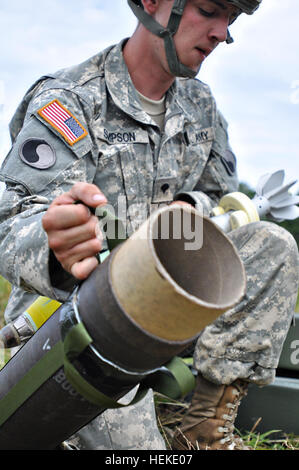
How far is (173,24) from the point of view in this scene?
7.35ft

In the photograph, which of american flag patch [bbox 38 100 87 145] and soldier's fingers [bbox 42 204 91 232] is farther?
american flag patch [bbox 38 100 87 145]

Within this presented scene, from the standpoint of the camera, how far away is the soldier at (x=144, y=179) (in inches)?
61.5

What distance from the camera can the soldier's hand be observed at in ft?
3.98

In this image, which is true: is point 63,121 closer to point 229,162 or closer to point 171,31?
point 171,31

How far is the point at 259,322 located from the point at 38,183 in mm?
849

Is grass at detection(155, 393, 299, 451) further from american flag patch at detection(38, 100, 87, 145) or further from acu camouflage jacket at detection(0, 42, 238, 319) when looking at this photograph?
american flag patch at detection(38, 100, 87, 145)

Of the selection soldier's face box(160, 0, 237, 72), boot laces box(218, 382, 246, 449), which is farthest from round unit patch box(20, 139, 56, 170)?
boot laces box(218, 382, 246, 449)

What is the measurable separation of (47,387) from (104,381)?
0.61 feet

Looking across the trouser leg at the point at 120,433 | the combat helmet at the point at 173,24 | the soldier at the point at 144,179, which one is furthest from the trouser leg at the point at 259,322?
the combat helmet at the point at 173,24

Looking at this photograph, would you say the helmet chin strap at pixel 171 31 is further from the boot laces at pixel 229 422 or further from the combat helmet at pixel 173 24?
the boot laces at pixel 229 422

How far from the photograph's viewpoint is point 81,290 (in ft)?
4.13
